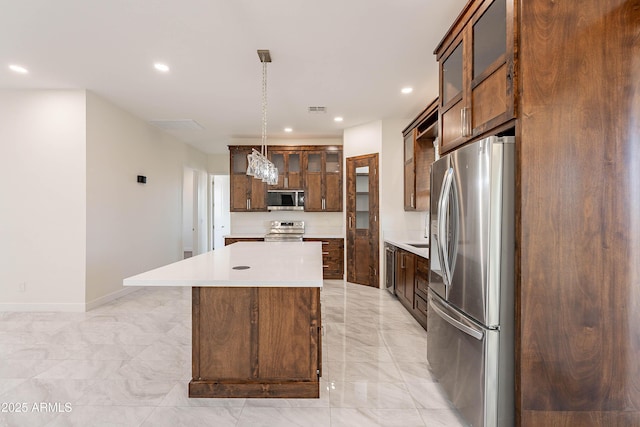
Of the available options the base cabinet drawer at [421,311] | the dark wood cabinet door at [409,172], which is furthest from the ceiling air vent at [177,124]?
the base cabinet drawer at [421,311]

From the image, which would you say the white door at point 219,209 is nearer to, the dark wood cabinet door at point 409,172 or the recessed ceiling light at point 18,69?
the recessed ceiling light at point 18,69

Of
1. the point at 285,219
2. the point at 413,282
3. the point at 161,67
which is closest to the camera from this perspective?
the point at 161,67

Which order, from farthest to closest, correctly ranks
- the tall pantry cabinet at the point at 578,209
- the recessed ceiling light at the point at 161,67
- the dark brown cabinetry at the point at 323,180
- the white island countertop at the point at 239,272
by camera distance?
the dark brown cabinetry at the point at 323,180, the recessed ceiling light at the point at 161,67, the white island countertop at the point at 239,272, the tall pantry cabinet at the point at 578,209

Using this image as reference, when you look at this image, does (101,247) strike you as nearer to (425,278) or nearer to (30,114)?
(30,114)

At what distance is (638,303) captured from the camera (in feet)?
4.69

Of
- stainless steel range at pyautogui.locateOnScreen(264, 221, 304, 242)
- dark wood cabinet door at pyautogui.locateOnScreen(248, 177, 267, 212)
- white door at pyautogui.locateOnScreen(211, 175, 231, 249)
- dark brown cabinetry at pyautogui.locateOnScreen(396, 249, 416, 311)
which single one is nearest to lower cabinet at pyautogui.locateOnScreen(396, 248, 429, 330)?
dark brown cabinetry at pyautogui.locateOnScreen(396, 249, 416, 311)

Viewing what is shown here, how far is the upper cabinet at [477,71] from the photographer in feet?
A: 5.12

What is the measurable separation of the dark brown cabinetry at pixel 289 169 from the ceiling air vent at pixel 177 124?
141cm

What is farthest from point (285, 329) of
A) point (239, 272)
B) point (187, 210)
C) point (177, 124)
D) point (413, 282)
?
point (187, 210)

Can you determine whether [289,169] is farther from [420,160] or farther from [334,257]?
[420,160]

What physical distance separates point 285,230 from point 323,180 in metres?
1.24

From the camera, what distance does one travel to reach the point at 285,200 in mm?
5820

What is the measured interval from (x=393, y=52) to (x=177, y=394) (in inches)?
129

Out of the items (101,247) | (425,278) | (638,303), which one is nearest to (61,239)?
(101,247)
